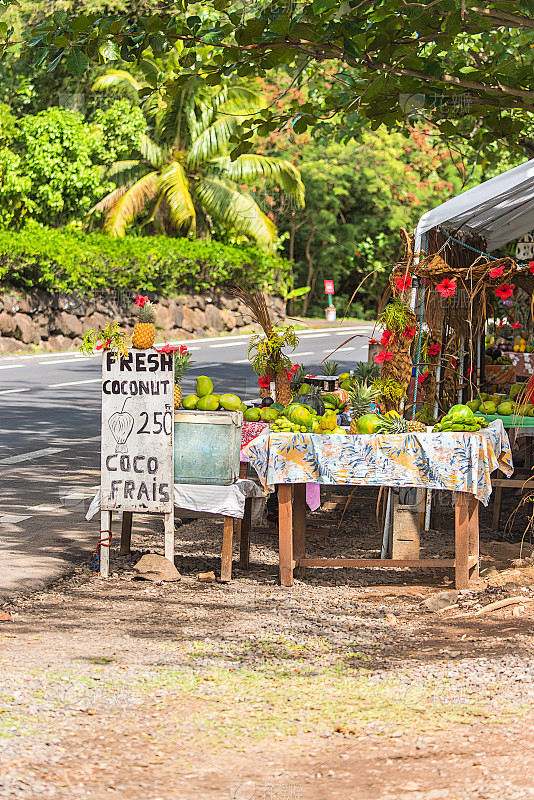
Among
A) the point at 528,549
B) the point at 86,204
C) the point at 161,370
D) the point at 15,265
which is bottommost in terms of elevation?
the point at 528,549

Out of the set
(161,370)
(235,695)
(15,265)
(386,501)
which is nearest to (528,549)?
(386,501)

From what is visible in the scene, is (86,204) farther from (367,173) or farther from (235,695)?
(235,695)

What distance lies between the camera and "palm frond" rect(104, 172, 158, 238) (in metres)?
29.1

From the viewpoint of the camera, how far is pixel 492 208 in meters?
8.52

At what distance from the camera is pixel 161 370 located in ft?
21.1

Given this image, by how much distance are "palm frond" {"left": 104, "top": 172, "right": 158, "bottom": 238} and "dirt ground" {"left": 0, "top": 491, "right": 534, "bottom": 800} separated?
2319 centimetres

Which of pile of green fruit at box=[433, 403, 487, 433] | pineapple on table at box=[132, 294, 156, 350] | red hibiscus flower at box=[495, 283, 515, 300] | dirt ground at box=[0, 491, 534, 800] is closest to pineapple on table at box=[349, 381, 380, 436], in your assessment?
pile of green fruit at box=[433, 403, 487, 433]

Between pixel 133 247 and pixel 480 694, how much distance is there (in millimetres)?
25348

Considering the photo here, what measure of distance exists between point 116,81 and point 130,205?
11.1 ft

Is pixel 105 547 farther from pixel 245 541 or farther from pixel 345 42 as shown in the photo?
pixel 345 42

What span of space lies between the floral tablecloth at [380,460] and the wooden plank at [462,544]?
0.10m

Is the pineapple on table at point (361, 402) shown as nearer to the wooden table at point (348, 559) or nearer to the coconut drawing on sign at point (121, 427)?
the wooden table at point (348, 559)

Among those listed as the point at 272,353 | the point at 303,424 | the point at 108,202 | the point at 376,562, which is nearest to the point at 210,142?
the point at 108,202

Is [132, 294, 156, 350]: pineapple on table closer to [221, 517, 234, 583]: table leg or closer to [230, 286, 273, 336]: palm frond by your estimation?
[230, 286, 273, 336]: palm frond
